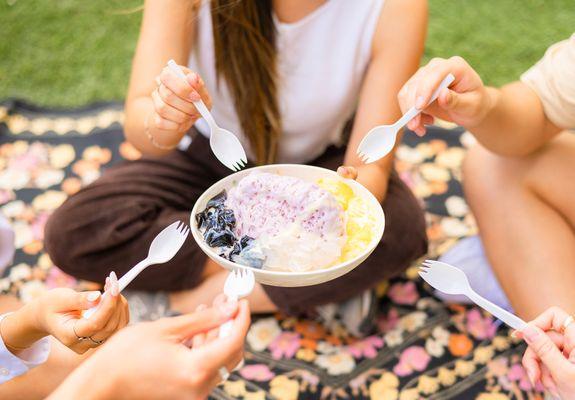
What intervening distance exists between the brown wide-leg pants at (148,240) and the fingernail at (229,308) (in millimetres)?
513

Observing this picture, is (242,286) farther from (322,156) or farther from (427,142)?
(427,142)

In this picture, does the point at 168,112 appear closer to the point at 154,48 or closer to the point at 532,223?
the point at 154,48

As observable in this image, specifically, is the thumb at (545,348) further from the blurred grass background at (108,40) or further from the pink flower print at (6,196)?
the blurred grass background at (108,40)

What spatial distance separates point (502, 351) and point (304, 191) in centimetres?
66

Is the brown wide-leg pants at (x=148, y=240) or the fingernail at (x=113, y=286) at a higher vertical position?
the fingernail at (x=113, y=286)

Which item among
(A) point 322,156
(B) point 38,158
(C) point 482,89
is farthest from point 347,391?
(B) point 38,158

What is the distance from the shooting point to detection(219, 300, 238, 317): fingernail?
721 mm

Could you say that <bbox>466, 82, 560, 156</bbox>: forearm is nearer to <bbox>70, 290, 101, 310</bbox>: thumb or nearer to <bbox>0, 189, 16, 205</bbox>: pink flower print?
<bbox>70, 290, 101, 310</bbox>: thumb

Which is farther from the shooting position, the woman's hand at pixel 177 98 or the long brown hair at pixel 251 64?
the long brown hair at pixel 251 64

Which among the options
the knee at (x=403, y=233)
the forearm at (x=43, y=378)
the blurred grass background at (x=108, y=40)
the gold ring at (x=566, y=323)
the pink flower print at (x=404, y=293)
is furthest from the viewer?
the blurred grass background at (x=108, y=40)

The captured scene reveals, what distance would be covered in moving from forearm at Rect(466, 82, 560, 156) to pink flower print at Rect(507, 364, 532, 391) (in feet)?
1.39

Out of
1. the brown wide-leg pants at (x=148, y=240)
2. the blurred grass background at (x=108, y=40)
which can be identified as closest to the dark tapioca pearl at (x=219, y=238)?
the brown wide-leg pants at (x=148, y=240)

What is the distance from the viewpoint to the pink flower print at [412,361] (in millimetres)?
1227

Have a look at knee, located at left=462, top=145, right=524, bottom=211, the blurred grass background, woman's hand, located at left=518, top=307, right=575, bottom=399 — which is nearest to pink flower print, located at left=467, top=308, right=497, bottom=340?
knee, located at left=462, top=145, right=524, bottom=211
